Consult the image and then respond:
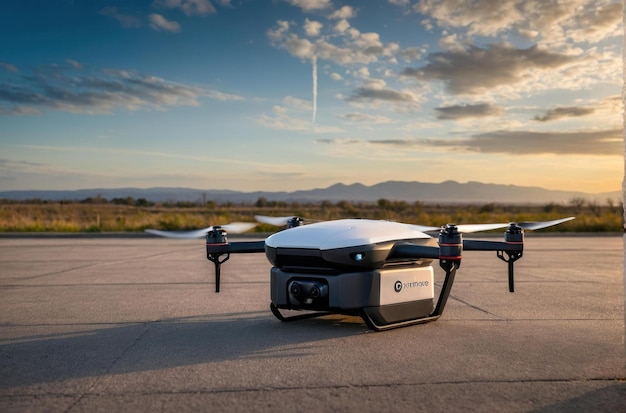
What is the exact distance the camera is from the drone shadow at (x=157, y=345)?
18.0 ft

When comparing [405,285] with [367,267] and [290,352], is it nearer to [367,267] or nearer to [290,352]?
[367,267]

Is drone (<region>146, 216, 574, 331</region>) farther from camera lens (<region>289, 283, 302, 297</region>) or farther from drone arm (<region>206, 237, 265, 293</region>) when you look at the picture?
drone arm (<region>206, 237, 265, 293</region>)

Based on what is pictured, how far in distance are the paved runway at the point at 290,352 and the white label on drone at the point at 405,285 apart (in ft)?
1.25

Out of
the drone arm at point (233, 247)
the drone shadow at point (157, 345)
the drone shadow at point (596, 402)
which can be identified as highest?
the drone arm at point (233, 247)

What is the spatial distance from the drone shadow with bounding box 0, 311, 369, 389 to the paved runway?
2cm

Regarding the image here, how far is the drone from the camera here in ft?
21.3

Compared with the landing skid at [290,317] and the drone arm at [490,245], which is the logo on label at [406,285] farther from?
the landing skid at [290,317]

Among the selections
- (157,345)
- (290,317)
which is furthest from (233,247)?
(157,345)

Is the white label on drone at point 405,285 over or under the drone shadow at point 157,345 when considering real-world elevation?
over

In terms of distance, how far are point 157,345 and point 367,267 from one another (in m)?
2.26

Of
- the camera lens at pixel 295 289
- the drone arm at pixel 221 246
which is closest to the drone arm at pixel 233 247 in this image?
the drone arm at pixel 221 246

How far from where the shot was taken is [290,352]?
5980mm

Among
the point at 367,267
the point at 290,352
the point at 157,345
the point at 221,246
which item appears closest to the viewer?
the point at 290,352

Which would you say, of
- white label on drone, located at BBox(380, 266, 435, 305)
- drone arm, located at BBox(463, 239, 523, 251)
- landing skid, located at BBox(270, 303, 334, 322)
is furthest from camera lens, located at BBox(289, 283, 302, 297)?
drone arm, located at BBox(463, 239, 523, 251)
